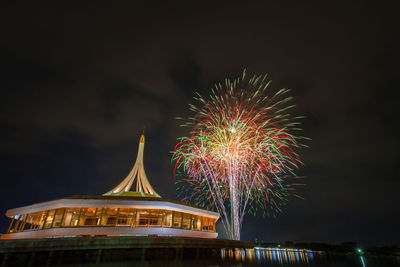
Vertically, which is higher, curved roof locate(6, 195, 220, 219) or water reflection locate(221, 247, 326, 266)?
curved roof locate(6, 195, 220, 219)

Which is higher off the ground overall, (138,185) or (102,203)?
(138,185)

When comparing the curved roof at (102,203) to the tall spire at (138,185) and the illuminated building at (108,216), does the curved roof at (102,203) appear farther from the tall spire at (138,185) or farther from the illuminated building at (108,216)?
the tall spire at (138,185)

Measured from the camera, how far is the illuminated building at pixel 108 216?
24.2 meters

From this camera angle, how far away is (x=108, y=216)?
1098 inches

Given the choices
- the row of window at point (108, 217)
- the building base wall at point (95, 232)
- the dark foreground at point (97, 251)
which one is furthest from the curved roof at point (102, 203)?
the dark foreground at point (97, 251)

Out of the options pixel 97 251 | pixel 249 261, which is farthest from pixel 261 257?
pixel 97 251

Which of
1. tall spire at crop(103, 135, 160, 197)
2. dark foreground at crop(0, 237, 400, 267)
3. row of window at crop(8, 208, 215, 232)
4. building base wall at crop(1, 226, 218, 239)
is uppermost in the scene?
tall spire at crop(103, 135, 160, 197)

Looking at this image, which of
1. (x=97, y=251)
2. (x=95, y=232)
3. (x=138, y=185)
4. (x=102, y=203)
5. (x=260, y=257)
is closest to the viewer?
(x=97, y=251)

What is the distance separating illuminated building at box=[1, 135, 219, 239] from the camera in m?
24.2

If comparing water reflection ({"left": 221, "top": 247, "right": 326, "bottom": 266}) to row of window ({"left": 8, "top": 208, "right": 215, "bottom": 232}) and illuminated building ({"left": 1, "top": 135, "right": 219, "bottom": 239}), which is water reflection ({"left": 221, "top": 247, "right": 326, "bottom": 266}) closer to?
illuminated building ({"left": 1, "top": 135, "right": 219, "bottom": 239})

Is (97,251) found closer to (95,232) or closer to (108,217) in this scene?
(95,232)

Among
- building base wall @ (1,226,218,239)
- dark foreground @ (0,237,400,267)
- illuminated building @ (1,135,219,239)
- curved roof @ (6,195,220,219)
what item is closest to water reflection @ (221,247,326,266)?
illuminated building @ (1,135,219,239)

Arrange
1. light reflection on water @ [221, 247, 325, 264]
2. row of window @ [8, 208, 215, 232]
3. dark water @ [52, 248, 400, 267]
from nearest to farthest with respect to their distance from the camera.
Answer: dark water @ [52, 248, 400, 267]
light reflection on water @ [221, 247, 325, 264]
row of window @ [8, 208, 215, 232]

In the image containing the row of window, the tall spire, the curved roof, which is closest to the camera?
the curved roof
